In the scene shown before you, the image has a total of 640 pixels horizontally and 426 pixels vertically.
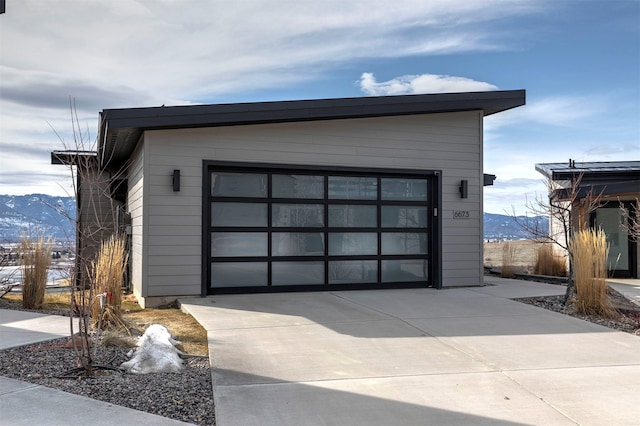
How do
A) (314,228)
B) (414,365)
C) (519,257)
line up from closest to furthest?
A: 1. (414,365)
2. (314,228)
3. (519,257)

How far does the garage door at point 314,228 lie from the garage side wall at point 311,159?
22cm

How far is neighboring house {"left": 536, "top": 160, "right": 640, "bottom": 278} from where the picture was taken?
1214cm

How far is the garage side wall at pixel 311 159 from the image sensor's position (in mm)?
8625

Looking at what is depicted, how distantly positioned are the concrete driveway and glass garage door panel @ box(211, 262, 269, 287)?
0.88 m

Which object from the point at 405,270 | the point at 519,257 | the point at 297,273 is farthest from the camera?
the point at 519,257

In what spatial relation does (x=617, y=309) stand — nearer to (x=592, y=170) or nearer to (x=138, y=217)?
(x=138, y=217)

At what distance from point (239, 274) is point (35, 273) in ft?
10.4

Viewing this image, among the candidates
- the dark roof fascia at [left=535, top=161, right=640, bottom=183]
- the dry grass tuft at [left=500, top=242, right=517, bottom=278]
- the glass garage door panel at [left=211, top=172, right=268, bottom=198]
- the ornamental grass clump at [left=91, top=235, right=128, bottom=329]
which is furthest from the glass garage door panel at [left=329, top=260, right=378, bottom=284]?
the dark roof fascia at [left=535, top=161, right=640, bottom=183]

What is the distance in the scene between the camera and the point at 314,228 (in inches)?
379

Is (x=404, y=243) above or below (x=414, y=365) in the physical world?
above

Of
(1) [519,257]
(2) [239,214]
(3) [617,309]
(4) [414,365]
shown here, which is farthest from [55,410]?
(1) [519,257]

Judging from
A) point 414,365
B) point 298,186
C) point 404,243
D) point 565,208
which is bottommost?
point 414,365

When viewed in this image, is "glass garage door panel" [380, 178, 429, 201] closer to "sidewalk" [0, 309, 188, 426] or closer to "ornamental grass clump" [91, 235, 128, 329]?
"ornamental grass clump" [91, 235, 128, 329]

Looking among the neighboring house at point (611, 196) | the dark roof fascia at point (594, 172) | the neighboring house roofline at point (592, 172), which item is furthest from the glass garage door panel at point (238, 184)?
the dark roof fascia at point (594, 172)
